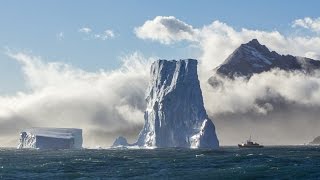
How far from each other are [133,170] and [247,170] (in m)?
23.0

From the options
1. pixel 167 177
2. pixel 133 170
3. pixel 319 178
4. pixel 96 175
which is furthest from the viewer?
pixel 133 170

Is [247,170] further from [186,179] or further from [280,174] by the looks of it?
[186,179]

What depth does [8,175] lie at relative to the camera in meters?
109

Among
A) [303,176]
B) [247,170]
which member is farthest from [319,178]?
[247,170]

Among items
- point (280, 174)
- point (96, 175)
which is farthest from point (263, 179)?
point (96, 175)

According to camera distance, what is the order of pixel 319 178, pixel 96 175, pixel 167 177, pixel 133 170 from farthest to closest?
1. pixel 133 170
2. pixel 96 175
3. pixel 167 177
4. pixel 319 178

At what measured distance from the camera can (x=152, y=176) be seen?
10250 cm

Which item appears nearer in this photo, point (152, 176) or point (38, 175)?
point (152, 176)

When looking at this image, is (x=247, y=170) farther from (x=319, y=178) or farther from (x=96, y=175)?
(x=96, y=175)

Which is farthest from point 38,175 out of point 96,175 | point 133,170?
point 133,170

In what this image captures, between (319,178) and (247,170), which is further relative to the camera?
(247,170)

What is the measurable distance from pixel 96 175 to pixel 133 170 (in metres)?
11.7

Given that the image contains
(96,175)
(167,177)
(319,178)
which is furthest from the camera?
(96,175)

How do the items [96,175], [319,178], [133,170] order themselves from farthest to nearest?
[133,170], [96,175], [319,178]
